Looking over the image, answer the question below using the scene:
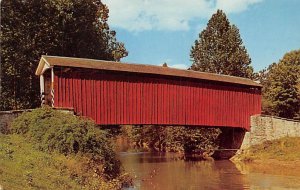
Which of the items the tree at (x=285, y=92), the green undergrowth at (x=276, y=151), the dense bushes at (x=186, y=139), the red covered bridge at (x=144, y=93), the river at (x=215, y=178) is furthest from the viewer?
the tree at (x=285, y=92)

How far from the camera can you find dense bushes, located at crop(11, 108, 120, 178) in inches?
710

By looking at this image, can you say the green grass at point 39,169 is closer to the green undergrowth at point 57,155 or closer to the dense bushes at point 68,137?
the green undergrowth at point 57,155

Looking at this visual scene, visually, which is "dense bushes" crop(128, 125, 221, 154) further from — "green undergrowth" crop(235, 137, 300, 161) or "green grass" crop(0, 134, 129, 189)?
"green grass" crop(0, 134, 129, 189)

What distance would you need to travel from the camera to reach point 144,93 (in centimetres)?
2997

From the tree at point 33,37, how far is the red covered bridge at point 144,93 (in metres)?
6.42

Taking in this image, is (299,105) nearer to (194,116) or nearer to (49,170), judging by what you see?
(194,116)

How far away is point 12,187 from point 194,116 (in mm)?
23750

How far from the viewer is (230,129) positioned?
38.7m

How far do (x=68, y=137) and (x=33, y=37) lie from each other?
60.3 ft

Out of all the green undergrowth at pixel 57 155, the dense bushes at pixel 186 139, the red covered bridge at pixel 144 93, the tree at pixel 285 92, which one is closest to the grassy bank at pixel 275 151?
the red covered bridge at pixel 144 93

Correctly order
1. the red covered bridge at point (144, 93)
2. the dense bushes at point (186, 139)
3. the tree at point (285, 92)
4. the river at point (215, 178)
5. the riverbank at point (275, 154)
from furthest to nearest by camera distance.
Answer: the tree at point (285, 92) → the dense bushes at point (186, 139) → the riverbank at point (275, 154) → the red covered bridge at point (144, 93) → the river at point (215, 178)

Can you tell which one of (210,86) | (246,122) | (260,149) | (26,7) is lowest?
(260,149)

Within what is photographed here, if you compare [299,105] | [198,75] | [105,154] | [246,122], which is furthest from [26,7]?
[299,105]

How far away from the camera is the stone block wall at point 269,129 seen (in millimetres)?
35781
